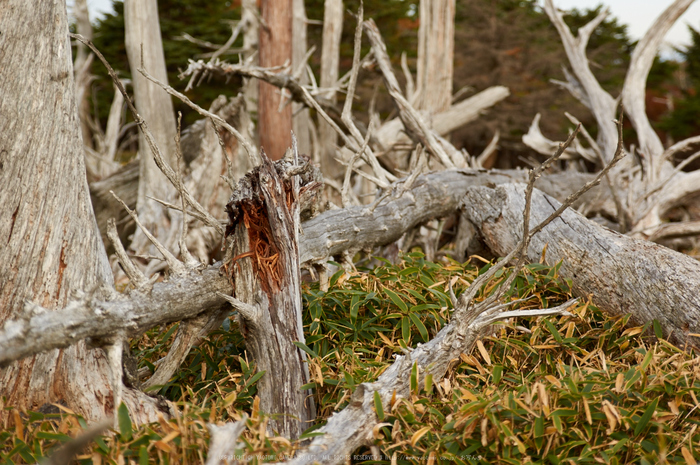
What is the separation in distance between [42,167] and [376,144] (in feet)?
14.0

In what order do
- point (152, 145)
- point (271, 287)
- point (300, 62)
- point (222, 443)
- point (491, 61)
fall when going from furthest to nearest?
1. point (491, 61)
2. point (300, 62)
3. point (152, 145)
4. point (271, 287)
5. point (222, 443)

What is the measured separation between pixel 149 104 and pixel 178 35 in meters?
10.3

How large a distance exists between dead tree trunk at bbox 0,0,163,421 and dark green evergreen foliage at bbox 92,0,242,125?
1247 cm

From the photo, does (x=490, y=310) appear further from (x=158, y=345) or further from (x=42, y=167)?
(x=42, y=167)

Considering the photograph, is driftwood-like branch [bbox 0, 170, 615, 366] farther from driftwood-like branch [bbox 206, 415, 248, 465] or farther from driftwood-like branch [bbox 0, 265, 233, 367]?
driftwood-like branch [bbox 206, 415, 248, 465]

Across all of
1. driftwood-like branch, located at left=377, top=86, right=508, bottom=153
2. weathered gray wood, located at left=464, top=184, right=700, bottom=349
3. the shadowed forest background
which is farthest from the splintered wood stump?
the shadowed forest background

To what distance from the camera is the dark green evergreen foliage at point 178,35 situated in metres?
14.5

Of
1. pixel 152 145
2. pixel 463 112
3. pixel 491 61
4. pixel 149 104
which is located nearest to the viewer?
pixel 152 145

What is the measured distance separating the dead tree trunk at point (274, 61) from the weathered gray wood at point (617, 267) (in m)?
4.11

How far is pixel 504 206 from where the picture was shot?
3.86 metres

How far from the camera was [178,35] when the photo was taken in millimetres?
14531

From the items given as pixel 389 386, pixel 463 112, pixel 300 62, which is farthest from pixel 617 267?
pixel 300 62

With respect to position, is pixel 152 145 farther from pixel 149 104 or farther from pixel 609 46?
pixel 609 46

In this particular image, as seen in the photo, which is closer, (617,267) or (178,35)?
(617,267)
